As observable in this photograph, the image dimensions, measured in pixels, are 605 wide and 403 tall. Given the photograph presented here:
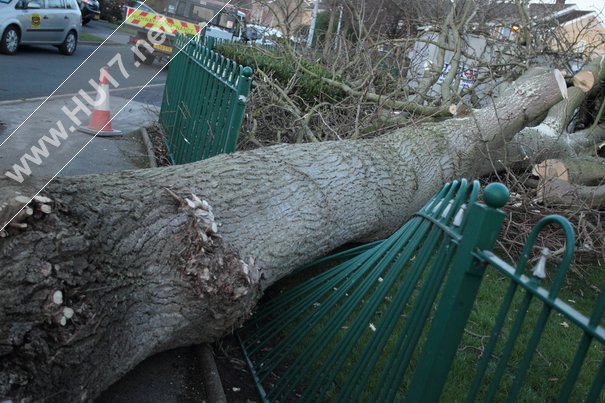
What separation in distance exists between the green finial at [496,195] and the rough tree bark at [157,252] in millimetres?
1368

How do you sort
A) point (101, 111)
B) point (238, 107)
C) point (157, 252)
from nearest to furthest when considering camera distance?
point (101, 111) → point (157, 252) → point (238, 107)

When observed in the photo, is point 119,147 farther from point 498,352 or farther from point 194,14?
point 194,14

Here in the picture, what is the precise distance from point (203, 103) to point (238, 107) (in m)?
1.14

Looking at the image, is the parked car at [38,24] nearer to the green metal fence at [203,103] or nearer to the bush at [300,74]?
the green metal fence at [203,103]

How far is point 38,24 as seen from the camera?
13.2 feet

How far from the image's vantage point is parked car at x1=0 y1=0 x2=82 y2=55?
3054 mm

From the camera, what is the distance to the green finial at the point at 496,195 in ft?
6.44

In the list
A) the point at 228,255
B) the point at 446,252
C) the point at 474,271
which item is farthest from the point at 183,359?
the point at 474,271

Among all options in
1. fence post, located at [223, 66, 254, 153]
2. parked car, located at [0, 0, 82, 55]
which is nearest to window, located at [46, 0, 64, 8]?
parked car, located at [0, 0, 82, 55]

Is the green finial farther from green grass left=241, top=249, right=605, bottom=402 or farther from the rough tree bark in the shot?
the rough tree bark

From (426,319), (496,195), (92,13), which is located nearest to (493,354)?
(426,319)

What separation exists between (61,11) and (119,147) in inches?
106

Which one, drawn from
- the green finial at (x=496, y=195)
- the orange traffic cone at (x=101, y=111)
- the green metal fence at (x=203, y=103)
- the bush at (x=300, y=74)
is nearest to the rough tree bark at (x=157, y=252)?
the orange traffic cone at (x=101, y=111)

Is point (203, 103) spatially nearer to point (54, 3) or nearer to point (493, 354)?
point (54, 3)
